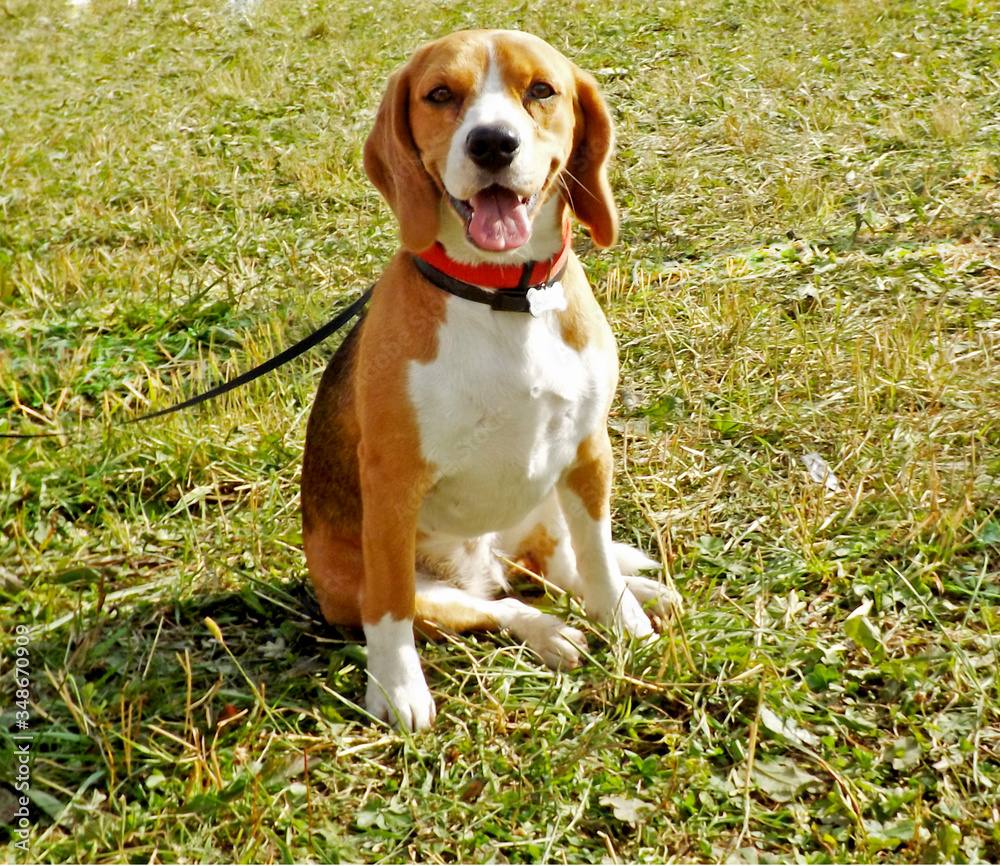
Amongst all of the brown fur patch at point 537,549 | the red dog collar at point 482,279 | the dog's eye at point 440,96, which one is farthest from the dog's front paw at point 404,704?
the dog's eye at point 440,96

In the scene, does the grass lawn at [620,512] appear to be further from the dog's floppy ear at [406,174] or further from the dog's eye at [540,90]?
the dog's eye at [540,90]

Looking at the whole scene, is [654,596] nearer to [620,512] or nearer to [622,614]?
[622,614]

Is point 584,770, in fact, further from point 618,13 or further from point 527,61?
point 618,13

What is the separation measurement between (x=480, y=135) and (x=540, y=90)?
0.29m

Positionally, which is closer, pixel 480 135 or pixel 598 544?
pixel 480 135

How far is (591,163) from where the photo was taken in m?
2.94

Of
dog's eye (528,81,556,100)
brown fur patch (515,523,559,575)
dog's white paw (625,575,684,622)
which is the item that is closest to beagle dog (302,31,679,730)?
dog's eye (528,81,556,100)

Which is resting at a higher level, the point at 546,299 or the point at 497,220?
the point at 497,220

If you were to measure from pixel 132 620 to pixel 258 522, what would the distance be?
64cm

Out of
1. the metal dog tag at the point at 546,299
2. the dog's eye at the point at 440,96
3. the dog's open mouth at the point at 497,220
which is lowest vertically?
the metal dog tag at the point at 546,299

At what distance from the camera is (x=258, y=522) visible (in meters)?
3.88

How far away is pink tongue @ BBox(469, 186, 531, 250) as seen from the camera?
262 centimetres

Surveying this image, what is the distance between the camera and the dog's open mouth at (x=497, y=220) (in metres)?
2.62

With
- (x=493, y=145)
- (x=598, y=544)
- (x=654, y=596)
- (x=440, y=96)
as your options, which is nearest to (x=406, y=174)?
(x=440, y=96)
